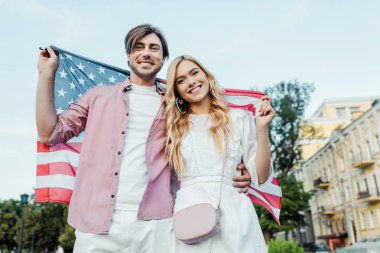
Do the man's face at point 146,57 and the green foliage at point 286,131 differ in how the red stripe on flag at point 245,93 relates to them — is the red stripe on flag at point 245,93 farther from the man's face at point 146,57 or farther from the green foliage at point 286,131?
the green foliage at point 286,131

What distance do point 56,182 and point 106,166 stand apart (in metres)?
0.69

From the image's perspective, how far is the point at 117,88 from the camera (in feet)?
8.68

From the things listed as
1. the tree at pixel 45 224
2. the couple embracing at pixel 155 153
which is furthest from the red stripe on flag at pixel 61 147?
the tree at pixel 45 224

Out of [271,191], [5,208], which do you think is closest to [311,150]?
[5,208]

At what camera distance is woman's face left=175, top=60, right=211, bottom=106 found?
2.63 metres

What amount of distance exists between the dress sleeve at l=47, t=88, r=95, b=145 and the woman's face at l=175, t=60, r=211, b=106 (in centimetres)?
62

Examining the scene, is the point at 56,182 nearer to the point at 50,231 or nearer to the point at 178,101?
the point at 178,101

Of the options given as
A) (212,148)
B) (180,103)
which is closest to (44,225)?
(180,103)

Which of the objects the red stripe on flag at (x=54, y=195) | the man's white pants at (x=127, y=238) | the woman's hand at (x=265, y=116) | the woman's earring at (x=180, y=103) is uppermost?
the woman's earring at (x=180, y=103)

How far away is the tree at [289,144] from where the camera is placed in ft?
88.5

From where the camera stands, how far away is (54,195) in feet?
9.05

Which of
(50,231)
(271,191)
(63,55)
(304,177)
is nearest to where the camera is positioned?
(271,191)

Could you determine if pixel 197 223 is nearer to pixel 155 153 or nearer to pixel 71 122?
pixel 155 153

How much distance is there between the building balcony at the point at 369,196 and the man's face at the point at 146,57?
31.1 metres
